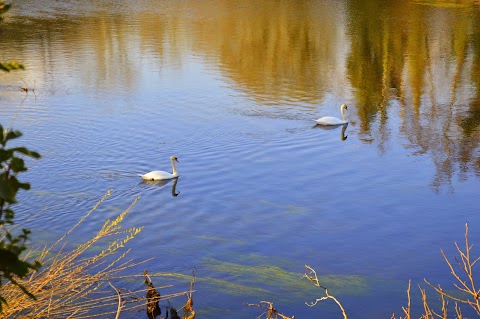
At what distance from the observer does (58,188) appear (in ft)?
30.3

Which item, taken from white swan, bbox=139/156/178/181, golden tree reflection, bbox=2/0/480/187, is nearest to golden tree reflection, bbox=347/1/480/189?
golden tree reflection, bbox=2/0/480/187

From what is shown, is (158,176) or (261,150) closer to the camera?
(158,176)

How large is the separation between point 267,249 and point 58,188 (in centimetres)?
286

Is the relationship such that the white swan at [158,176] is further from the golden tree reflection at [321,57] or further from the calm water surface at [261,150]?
the golden tree reflection at [321,57]

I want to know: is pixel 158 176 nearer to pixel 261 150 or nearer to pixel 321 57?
pixel 261 150

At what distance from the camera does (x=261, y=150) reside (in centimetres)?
1123

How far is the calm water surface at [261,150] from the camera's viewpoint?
750cm

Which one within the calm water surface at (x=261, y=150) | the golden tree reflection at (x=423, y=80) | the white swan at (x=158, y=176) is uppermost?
the white swan at (x=158, y=176)

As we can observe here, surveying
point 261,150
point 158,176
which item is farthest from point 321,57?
point 158,176

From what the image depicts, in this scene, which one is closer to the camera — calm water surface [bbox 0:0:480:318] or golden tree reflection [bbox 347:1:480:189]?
calm water surface [bbox 0:0:480:318]

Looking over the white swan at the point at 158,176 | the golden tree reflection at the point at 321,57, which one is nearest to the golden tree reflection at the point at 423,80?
the golden tree reflection at the point at 321,57

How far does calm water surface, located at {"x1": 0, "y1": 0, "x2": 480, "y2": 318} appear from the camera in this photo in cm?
750

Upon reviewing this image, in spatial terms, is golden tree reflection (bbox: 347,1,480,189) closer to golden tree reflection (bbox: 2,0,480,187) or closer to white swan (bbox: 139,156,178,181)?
golden tree reflection (bbox: 2,0,480,187)

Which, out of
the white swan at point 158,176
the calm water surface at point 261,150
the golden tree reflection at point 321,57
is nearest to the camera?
the calm water surface at point 261,150
